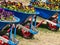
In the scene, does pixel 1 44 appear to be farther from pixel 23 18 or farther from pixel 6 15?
pixel 23 18

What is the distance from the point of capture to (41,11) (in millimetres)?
12023

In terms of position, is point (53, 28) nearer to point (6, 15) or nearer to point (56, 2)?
point (56, 2)

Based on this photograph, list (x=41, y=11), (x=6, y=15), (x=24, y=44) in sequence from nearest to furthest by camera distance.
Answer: (x=6, y=15) → (x=24, y=44) → (x=41, y=11)

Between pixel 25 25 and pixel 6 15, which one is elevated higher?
pixel 6 15

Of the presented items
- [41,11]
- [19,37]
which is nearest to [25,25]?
[19,37]

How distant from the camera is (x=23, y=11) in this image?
1022cm

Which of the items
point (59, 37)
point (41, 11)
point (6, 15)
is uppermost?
point (6, 15)

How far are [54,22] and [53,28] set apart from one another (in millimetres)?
289

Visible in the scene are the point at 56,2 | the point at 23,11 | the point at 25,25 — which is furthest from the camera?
the point at 56,2

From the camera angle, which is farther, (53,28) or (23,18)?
(53,28)

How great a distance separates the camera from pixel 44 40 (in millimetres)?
10375

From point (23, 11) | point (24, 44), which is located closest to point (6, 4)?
point (23, 11)

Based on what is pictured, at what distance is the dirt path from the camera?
9.91 metres

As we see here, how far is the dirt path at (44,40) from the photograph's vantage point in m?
9.91
